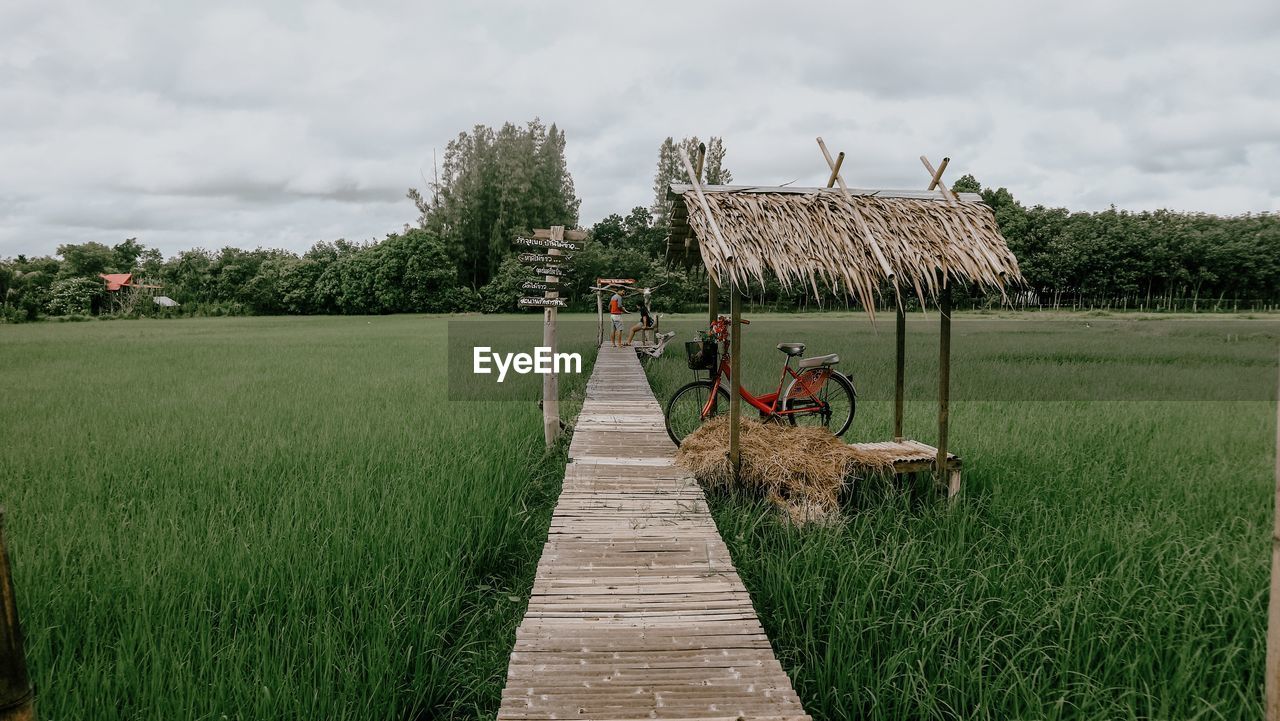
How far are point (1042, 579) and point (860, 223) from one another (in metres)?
2.26

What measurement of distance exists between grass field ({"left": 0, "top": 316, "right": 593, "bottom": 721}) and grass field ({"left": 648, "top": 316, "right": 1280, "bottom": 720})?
4.61 feet

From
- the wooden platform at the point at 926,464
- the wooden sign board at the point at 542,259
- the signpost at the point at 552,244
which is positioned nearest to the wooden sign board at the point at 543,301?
the wooden sign board at the point at 542,259

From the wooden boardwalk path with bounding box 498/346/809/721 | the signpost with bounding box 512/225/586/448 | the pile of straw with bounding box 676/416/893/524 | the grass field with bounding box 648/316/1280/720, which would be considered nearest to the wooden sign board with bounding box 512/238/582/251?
the signpost with bounding box 512/225/586/448

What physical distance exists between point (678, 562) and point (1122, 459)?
4179mm

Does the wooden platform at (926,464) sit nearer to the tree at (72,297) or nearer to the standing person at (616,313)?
the standing person at (616,313)

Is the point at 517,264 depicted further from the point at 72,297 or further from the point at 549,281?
the point at 549,281

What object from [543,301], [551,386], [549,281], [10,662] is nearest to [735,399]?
[551,386]

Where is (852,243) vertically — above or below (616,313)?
above

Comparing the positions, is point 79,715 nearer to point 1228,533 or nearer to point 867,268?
point 867,268

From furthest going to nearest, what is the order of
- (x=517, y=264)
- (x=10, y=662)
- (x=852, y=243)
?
(x=517, y=264) → (x=852, y=243) → (x=10, y=662)

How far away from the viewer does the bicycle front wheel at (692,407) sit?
5723 mm

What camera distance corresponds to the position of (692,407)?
6281 millimetres

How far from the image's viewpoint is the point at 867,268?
13.5 ft

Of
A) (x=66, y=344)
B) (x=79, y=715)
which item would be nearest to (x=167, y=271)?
(x=66, y=344)
